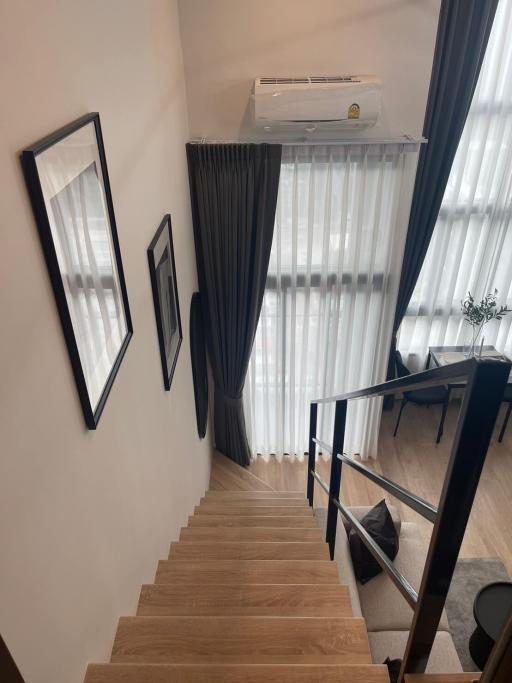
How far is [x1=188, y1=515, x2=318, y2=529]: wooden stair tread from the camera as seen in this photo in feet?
10.6

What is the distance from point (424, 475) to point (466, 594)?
115 centimetres

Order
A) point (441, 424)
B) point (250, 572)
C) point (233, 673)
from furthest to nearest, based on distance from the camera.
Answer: point (441, 424) → point (250, 572) → point (233, 673)

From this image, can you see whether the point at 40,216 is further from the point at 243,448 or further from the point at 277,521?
the point at 243,448

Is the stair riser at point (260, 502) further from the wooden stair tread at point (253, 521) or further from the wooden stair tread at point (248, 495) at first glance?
the wooden stair tread at point (253, 521)

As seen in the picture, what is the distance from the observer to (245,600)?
2186 mm

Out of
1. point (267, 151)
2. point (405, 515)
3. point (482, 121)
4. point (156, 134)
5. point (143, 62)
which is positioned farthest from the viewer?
point (405, 515)

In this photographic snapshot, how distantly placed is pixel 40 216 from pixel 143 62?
1.52 m

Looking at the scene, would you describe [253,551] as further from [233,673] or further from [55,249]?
[55,249]

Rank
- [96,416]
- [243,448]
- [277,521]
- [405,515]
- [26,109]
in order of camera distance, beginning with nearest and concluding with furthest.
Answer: [26,109] → [96,416] → [277,521] → [405,515] → [243,448]

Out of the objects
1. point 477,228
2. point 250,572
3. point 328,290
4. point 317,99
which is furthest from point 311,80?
point 250,572

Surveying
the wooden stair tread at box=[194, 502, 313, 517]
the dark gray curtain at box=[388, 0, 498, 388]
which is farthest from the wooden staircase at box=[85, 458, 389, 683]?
the dark gray curtain at box=[388, 0, 498, 388]

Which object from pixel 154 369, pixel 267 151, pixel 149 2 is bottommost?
pixel 154 369

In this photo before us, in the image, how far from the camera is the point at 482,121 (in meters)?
3.94

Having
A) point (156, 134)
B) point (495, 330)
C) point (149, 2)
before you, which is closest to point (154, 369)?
point (156, 134)
